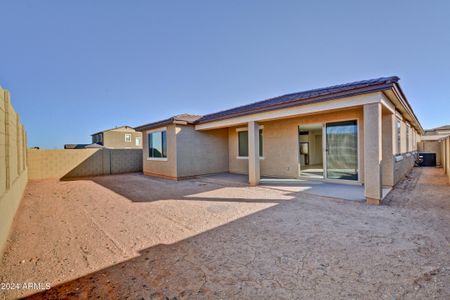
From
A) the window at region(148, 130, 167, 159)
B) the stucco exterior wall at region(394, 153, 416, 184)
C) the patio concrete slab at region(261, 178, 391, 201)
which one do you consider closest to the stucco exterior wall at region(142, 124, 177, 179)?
the window at region(148, 130, 167, 159)

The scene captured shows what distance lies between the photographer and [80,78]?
612 inches

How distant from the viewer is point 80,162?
12.7m

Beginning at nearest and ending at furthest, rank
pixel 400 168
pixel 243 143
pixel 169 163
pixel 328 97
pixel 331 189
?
pixel 328 97
pixel 331 189
pixel 400 168
pixel 169 163
pixel 243 143

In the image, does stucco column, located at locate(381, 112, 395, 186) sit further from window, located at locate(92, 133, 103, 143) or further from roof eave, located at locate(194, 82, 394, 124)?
window, located at locate(92, 133, 103, 143)

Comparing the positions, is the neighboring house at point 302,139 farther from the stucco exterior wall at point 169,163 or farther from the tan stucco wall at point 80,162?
the tan stucco wall at point 80,162

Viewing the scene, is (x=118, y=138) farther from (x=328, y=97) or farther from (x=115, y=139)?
(x=328, y=97)

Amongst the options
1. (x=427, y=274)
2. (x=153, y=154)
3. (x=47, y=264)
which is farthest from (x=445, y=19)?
(x=153, y=154)

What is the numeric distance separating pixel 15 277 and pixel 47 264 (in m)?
0.30

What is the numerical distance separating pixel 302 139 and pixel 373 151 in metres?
8.45

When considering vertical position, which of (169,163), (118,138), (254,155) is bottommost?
(169,163)

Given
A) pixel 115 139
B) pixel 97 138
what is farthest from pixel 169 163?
pixel 97 138

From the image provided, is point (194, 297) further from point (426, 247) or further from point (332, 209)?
point (332, 209)

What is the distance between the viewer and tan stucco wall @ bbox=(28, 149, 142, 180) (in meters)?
11.6

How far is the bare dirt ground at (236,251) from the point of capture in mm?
2076
